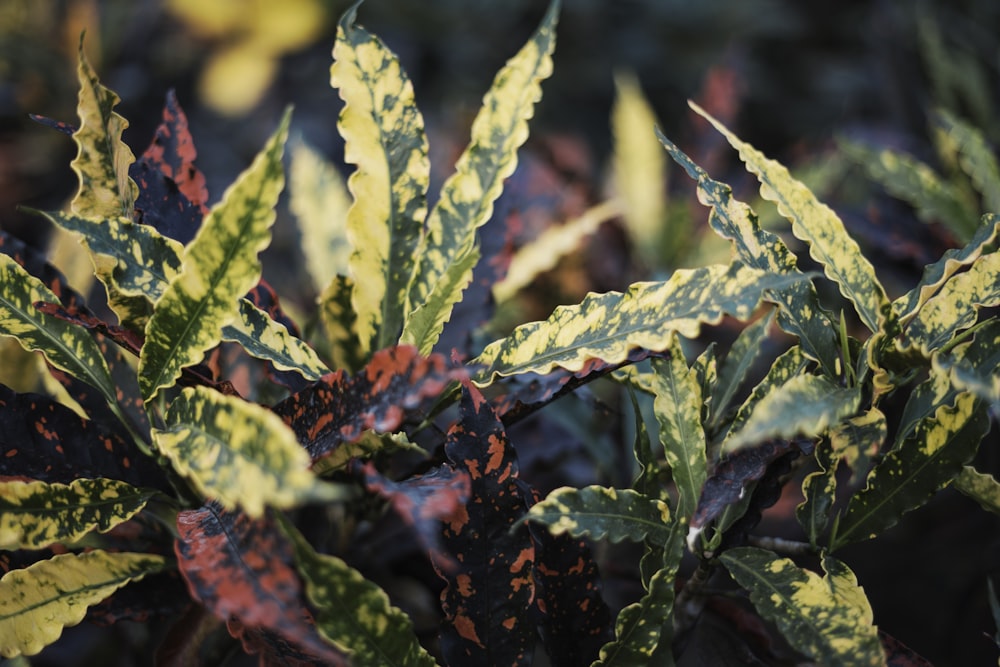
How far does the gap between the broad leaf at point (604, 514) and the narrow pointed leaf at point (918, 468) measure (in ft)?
0.44

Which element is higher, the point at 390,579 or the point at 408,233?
the point at 408,233

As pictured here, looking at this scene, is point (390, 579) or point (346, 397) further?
point (390, 579)

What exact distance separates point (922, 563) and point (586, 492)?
66 centimetres

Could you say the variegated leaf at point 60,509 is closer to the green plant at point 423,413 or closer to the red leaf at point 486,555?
the green plant at point 423,413

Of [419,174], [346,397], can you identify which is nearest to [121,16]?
[419,174]

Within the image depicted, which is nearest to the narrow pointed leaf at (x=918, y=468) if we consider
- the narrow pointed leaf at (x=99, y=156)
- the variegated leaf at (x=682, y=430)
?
the variegated leaf at (x=682, y=430)

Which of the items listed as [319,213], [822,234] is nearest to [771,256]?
[822,234]

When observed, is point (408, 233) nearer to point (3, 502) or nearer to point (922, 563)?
point (3, 502)

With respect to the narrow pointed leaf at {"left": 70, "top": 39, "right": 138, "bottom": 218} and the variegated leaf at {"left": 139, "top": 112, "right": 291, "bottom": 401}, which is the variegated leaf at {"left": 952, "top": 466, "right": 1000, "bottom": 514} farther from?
the narrow pointed leaf at {"left": 70, "top": 39, "right": 138, "bottom": 218}

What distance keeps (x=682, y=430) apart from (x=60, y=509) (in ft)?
1.43

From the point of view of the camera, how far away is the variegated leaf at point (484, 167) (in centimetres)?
66

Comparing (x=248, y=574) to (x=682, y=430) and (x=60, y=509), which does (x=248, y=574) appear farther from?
(x=682, y=430)

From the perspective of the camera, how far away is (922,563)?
39.7 inches

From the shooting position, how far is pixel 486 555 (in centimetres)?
58
